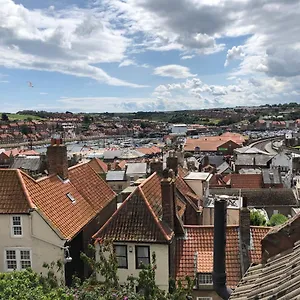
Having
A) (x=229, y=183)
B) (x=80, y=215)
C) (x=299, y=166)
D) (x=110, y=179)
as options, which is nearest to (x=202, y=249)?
(x=80, y=215)

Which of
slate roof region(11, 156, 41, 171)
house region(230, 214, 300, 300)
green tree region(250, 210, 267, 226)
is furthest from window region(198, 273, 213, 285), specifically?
slate roof region(11, 156, 41, 171)

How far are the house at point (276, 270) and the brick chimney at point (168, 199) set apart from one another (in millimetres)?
12675

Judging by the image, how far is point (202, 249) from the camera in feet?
67.5

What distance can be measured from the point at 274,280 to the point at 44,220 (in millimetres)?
15977

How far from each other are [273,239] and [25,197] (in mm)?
16352

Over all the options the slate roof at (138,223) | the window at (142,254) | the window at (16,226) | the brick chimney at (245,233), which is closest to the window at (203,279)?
the brick chimney at (245,233)

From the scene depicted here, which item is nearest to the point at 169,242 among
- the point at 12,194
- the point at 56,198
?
the point at 56,198

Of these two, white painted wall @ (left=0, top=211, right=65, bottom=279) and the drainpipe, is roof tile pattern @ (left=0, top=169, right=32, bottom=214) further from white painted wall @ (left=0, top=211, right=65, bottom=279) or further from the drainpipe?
the drainpipe

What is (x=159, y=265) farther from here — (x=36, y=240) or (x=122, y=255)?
(x=36, y=240)

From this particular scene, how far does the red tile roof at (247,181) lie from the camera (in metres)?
57.4

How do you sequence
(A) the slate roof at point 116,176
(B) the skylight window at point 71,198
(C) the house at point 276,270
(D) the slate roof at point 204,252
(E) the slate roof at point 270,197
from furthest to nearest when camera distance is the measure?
1. (A) the slate roof at point 116,176
2. (E) the slate roof at point 270,197
3. (B) the skylight window at point 71,198
4. (D) the slate roof at point 204,252
5. (C) the house at point 276,270

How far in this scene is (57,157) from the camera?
2414cm

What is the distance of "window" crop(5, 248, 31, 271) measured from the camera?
20031 millimetres

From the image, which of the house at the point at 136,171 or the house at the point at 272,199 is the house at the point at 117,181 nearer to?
the house at the point at 136,171
